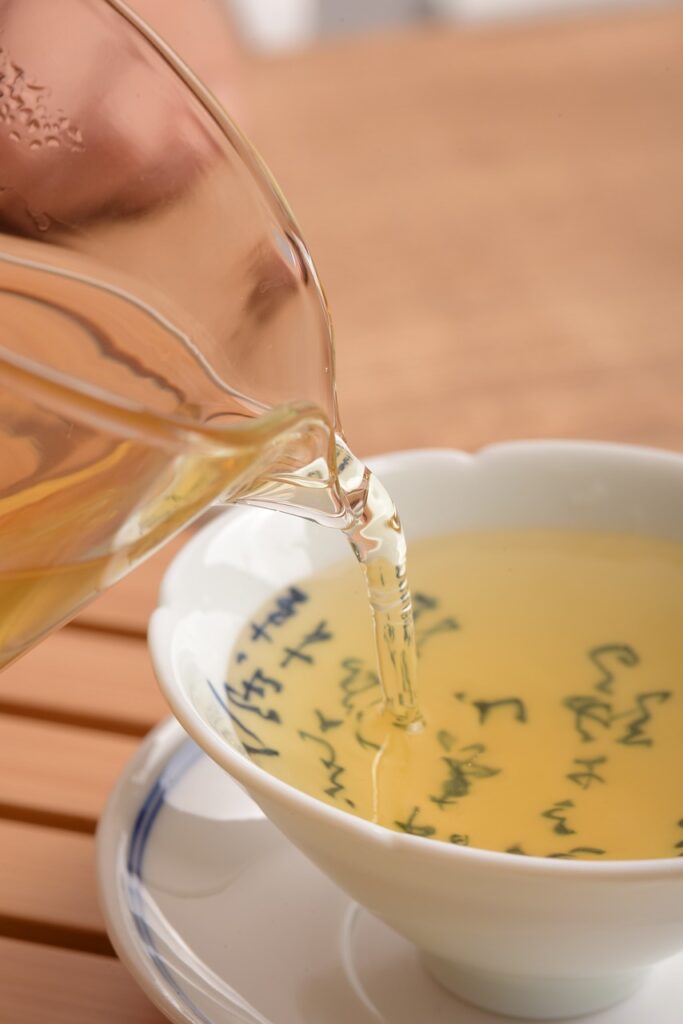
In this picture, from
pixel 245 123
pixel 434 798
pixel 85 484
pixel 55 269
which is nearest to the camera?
pixel 85 484

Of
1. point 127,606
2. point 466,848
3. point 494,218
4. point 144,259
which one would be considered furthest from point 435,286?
point 466,848

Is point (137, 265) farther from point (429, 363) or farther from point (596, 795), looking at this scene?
point (429, 363)

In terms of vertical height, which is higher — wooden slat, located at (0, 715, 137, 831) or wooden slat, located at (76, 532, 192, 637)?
wooden slat, located at (76, 532, 192, 637)

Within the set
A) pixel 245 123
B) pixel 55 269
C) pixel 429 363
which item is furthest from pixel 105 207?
pixel 245 123

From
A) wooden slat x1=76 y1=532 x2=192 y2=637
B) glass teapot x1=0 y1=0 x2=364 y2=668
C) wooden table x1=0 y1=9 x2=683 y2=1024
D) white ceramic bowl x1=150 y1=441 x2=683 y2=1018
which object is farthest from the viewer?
wooden slat x1=76 y1=532 x2=192 y2=637

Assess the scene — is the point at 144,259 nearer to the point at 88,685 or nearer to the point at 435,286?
the point at 88,685

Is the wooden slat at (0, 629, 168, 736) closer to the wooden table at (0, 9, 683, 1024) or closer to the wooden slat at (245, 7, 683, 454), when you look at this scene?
the wooden table at (0, 9, 683, 1024)

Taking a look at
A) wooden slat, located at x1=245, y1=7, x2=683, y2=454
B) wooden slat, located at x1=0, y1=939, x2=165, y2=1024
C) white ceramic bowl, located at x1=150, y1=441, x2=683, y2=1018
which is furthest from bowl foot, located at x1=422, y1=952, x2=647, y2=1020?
wooden slat, located at x1=245, y1=7, x2=683, y2=454
